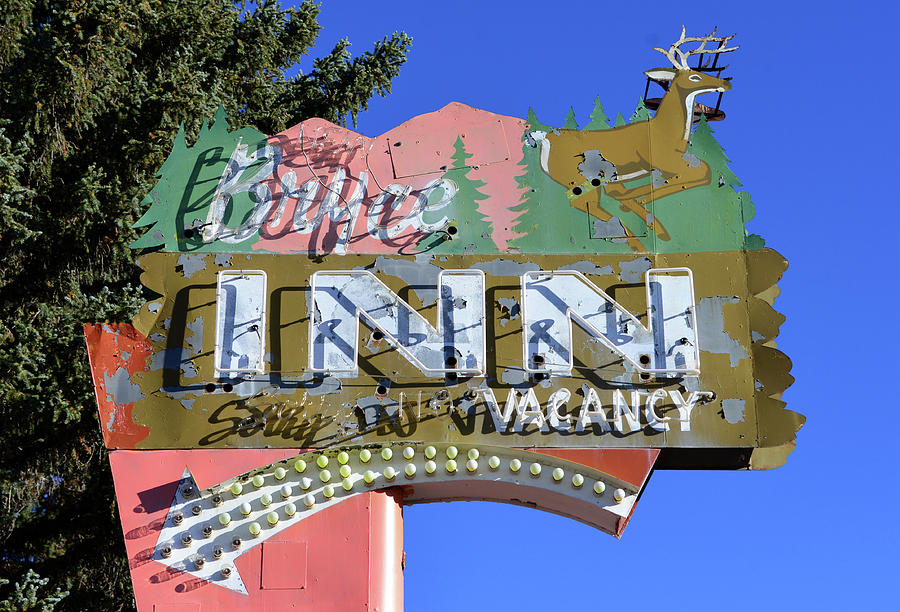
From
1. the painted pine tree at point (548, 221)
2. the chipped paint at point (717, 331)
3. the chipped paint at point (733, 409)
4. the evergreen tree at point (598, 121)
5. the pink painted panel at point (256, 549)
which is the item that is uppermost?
the evergreen tree at point (598, 121)

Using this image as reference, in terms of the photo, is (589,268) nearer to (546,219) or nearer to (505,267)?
(546,219)

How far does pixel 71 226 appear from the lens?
14812 mm

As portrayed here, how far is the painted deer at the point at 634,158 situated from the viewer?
11.9 m

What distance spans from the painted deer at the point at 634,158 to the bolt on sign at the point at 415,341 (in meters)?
0.03

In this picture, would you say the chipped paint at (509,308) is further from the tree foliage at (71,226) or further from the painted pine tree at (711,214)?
the tree foliage at (71,226)

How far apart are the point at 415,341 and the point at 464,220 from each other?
4.65ft

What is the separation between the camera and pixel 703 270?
38.0 feet

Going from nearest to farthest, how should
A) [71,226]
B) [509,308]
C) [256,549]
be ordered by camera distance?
[256,549], [509,308], [71,226]

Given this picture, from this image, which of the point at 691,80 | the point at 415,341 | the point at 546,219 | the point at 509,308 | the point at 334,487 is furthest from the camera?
the point at 691,80

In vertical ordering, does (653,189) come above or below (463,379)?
above

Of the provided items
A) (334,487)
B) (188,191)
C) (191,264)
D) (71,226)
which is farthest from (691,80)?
(71,226)

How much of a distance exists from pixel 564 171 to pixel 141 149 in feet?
20.4

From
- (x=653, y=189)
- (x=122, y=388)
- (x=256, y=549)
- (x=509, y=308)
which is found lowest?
(x=256, y=549)

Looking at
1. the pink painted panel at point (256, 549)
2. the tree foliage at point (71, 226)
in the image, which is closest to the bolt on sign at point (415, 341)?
the pink painted panel at point (256, 549)
